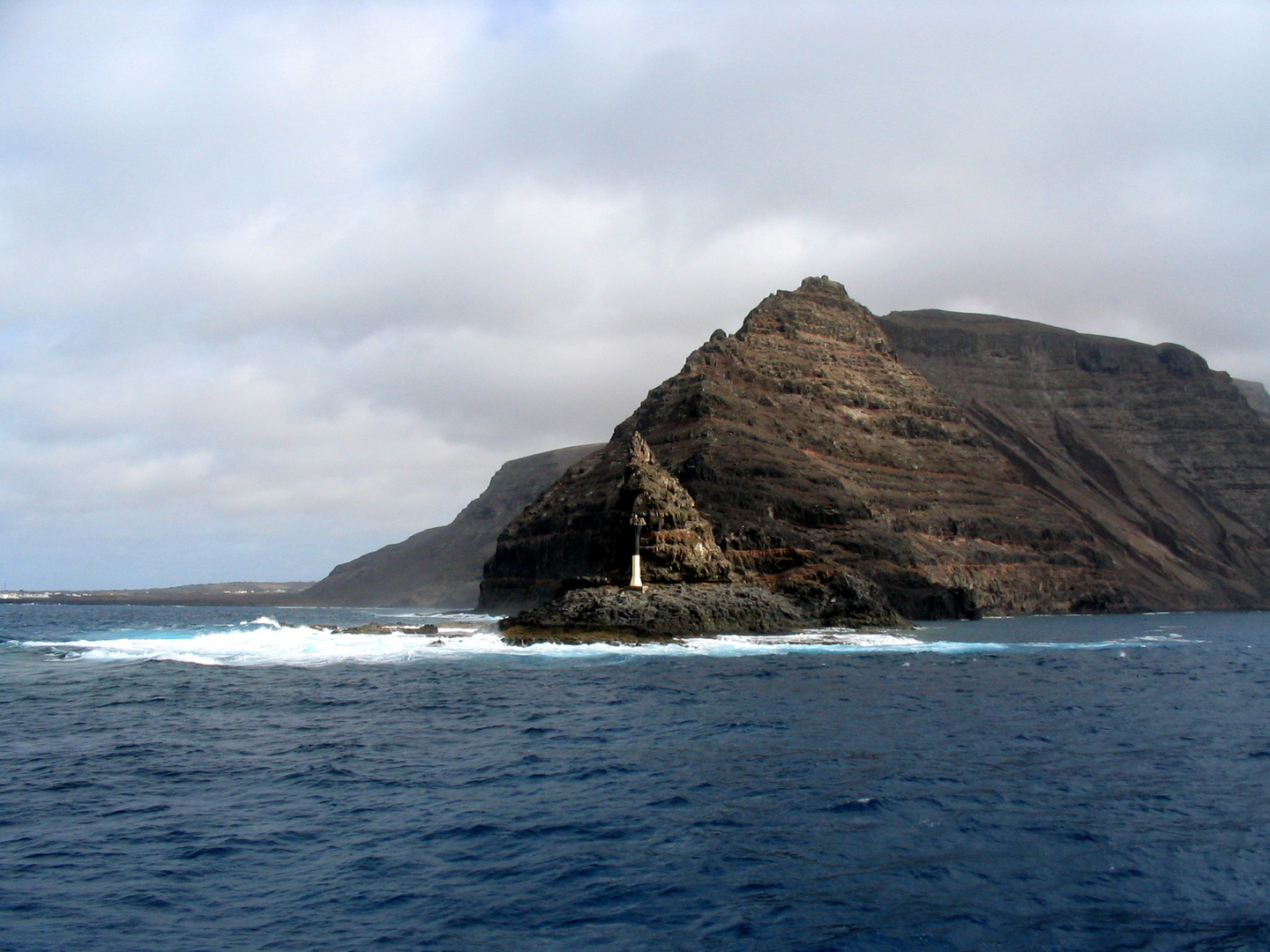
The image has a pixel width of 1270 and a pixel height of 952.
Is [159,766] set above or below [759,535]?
below

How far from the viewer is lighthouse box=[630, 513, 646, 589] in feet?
201

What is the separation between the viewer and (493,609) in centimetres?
11888

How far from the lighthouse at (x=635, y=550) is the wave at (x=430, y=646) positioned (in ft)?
20.4

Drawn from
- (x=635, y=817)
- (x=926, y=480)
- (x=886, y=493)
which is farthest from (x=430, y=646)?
(x=926, y=480)

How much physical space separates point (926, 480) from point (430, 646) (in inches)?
3466

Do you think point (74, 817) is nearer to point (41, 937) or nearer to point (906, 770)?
point (41, 937)

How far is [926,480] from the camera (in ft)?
417

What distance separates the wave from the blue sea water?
13.1m

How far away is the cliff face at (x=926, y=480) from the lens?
96.8 m

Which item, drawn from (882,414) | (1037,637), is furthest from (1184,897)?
(882,414)

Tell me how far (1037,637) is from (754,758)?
53.0 metres

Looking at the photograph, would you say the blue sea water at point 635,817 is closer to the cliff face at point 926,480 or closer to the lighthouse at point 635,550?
the lighthouse at point 635,550

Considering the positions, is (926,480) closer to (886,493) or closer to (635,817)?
(886,493)

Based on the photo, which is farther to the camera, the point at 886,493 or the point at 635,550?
the point at 886,493
